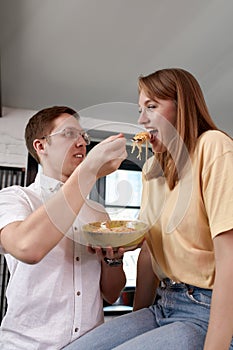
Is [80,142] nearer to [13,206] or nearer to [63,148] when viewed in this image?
[63,148]

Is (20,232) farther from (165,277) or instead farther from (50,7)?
(50,7)

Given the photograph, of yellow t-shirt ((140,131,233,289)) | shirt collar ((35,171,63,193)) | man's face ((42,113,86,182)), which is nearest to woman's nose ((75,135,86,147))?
man's face ((42,113,86,182))

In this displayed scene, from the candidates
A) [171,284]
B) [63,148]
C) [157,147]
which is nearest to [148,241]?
[171,284]

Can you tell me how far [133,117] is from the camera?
87cm

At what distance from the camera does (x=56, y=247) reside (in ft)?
3.16

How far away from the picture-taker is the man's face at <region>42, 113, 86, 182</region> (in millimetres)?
978

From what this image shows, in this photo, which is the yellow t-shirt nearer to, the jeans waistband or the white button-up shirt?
the jeans waistband

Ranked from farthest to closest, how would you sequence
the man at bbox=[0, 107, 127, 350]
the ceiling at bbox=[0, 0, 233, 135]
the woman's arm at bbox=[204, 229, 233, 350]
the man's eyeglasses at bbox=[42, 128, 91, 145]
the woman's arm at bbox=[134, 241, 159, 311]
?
1. the ceiling at bbox=[0, 0, 233, 135]
2. the woman's arm at bbox=[134, 241, 159, 311]
3. the man's eyeglasses at bbox=[42, 128, 91, 145]
4. the man at bbox=[0, 107, 127, 350]
5. the woman's arm at bbox=[204, 229, 233, 350]

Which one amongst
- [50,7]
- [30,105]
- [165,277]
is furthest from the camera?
[30,105]

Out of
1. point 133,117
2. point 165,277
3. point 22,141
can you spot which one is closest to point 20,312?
point 165,277

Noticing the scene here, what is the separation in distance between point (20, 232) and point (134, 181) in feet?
1.03

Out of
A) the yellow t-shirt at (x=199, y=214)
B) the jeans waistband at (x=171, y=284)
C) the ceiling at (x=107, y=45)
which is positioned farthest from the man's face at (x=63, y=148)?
the ceiling at (x=107, y=45)

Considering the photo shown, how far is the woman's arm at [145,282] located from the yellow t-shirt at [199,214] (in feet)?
0.56

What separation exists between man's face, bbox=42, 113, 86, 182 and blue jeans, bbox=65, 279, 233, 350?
43cm
